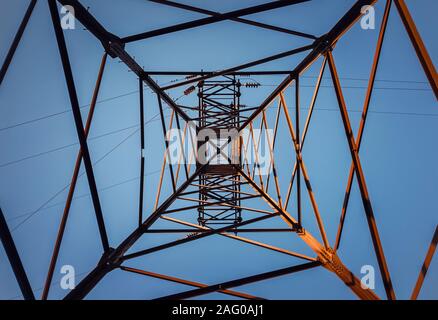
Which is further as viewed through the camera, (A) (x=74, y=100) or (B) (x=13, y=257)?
(A) (x=74, y=100)

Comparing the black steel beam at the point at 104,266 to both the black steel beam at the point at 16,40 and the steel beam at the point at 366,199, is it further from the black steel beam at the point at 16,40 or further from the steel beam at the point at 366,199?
the steel beam at the point at 366,199

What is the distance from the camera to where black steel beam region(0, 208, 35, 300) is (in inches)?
116

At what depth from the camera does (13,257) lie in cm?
298

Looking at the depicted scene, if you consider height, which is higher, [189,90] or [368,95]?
[189,90]

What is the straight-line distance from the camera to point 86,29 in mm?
4762

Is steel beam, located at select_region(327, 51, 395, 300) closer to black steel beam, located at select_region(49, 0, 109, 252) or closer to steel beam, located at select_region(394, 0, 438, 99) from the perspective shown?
steel beam, located at select_region(394, 0, 438, 99)

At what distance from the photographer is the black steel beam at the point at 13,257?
2948 mm

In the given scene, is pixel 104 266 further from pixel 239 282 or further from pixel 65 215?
pixel 239 282

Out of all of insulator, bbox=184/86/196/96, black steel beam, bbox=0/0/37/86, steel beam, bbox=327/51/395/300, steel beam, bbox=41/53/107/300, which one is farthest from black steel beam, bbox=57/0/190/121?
insulator, bbox=184/86/196/96

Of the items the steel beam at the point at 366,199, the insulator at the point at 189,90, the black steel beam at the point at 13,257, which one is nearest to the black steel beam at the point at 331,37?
the steel beam at the point at 366,199

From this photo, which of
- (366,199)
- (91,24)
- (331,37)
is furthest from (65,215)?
(331,37)

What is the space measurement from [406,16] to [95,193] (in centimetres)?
514
